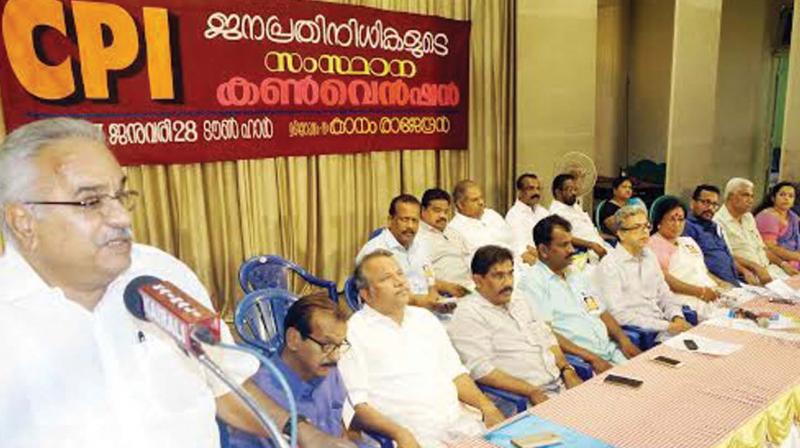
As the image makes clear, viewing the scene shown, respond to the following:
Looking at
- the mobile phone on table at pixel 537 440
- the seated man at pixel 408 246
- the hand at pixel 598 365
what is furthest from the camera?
the seated man at pixel 408 246

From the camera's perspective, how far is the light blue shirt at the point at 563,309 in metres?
2.81

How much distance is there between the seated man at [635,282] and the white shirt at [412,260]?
107cm

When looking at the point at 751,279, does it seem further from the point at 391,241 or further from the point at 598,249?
the point at 391,241

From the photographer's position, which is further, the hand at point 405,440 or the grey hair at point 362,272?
the grey hair at point 362,272

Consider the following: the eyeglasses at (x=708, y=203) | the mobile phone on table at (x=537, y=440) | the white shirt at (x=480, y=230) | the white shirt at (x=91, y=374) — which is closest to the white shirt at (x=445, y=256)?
the white shirt at (x=480, y=230)

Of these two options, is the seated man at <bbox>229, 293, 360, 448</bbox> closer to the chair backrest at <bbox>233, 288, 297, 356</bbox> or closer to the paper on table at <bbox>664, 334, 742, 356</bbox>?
the chair backrest at <bbox>233, 288, 297, 356</bbox>

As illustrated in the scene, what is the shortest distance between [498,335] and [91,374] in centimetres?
179

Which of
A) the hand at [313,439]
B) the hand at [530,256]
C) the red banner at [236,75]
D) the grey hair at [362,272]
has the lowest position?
the hand at [530,256]

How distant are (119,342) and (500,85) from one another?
5.31m

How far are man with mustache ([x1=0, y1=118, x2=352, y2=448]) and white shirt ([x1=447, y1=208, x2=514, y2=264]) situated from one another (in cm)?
339

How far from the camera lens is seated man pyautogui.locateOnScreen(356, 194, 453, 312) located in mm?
3723

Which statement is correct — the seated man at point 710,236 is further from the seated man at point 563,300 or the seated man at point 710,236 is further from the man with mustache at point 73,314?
the man with mustache at point 73,314

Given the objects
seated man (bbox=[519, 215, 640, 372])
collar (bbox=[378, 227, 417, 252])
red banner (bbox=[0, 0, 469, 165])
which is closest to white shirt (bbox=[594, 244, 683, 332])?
seated man (bbox=[519, 215, 640, 372])

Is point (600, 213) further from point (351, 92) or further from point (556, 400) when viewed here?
point (556, 400)
